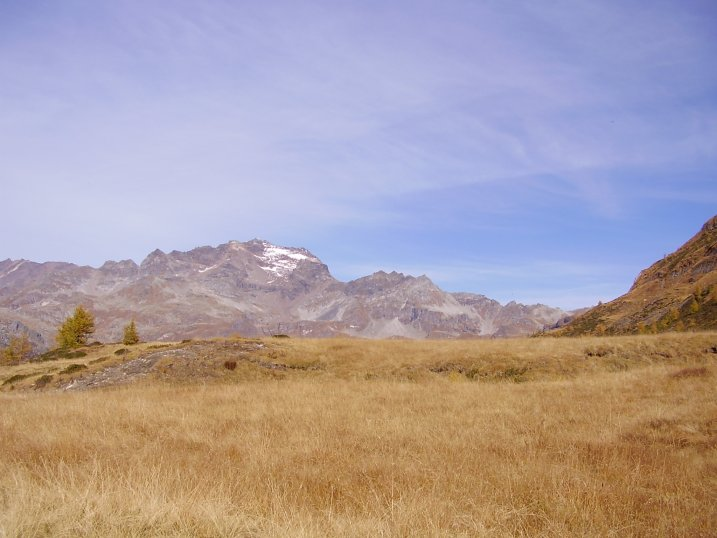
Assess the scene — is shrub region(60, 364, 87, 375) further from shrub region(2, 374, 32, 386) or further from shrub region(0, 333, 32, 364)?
shrub region(0, 333, 32, 364)

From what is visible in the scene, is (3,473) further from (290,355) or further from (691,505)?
(290,355)

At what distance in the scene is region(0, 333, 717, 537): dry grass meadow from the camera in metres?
5.18

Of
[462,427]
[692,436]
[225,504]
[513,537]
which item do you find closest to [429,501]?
[513,537]

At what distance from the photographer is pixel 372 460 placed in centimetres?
822

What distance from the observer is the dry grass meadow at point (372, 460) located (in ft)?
17.0

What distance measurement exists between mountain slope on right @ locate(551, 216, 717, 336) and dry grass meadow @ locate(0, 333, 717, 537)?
132 feet

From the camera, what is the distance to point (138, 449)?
9117 millimetres

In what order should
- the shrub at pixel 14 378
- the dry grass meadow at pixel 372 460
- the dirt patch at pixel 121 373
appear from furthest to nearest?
the shrub at pixel 14 378 → the dirt patch at pixel 121 373 → the dry grass meadow at pixel 372 460

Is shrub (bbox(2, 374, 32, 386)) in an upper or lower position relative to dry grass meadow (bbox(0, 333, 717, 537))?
lower

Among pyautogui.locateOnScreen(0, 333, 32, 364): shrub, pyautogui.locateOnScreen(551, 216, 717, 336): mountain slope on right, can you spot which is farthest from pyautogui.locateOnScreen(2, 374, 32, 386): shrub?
pyautogui.locateOnScreen(0, 333, 32, 364): shrub

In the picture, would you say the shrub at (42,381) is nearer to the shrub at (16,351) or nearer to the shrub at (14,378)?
the shrub at (14,378)

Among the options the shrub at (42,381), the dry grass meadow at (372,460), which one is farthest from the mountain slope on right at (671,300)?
the shrub at (42,381)

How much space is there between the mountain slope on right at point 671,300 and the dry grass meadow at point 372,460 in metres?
40.2

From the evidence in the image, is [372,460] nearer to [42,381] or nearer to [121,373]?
[121,373]
